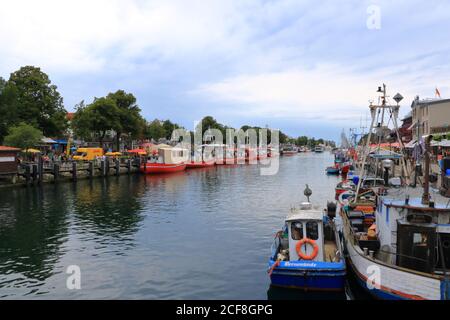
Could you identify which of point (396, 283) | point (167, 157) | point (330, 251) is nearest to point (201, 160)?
point (167, 157)

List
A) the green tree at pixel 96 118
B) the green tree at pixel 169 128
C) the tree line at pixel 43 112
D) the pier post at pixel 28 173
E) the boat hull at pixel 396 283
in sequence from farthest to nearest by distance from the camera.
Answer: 1. the green tree at pixel 169 128
2. the green tree at pixel 96 118
3. the tree line at pixel 43 112
4. the pier post at pixel 28 173
5. the boat hull at pixel 396 283

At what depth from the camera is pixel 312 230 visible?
56.0 feet

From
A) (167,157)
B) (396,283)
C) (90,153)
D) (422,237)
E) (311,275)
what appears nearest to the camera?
(396,283)

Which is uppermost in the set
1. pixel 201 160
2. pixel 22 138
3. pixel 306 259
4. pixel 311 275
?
pixel 22 138

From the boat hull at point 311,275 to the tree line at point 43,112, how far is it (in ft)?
180

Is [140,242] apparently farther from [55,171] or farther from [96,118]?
[96,118]

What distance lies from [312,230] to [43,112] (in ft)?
245

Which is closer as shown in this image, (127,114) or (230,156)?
(127,114)

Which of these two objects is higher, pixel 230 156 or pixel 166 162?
pixel 230 156

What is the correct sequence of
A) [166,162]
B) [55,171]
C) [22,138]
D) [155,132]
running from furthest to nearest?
[155,132], [166,162], [22,138], [55,171]

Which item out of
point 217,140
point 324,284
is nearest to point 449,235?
point 324,284

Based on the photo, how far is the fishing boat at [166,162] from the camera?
247 ft

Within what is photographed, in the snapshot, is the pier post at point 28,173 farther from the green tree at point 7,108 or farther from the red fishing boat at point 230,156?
the red fishing boat at point 230,156

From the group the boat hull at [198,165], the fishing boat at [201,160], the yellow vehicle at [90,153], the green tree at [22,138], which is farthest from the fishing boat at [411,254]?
the fishing boat at [201,160]
